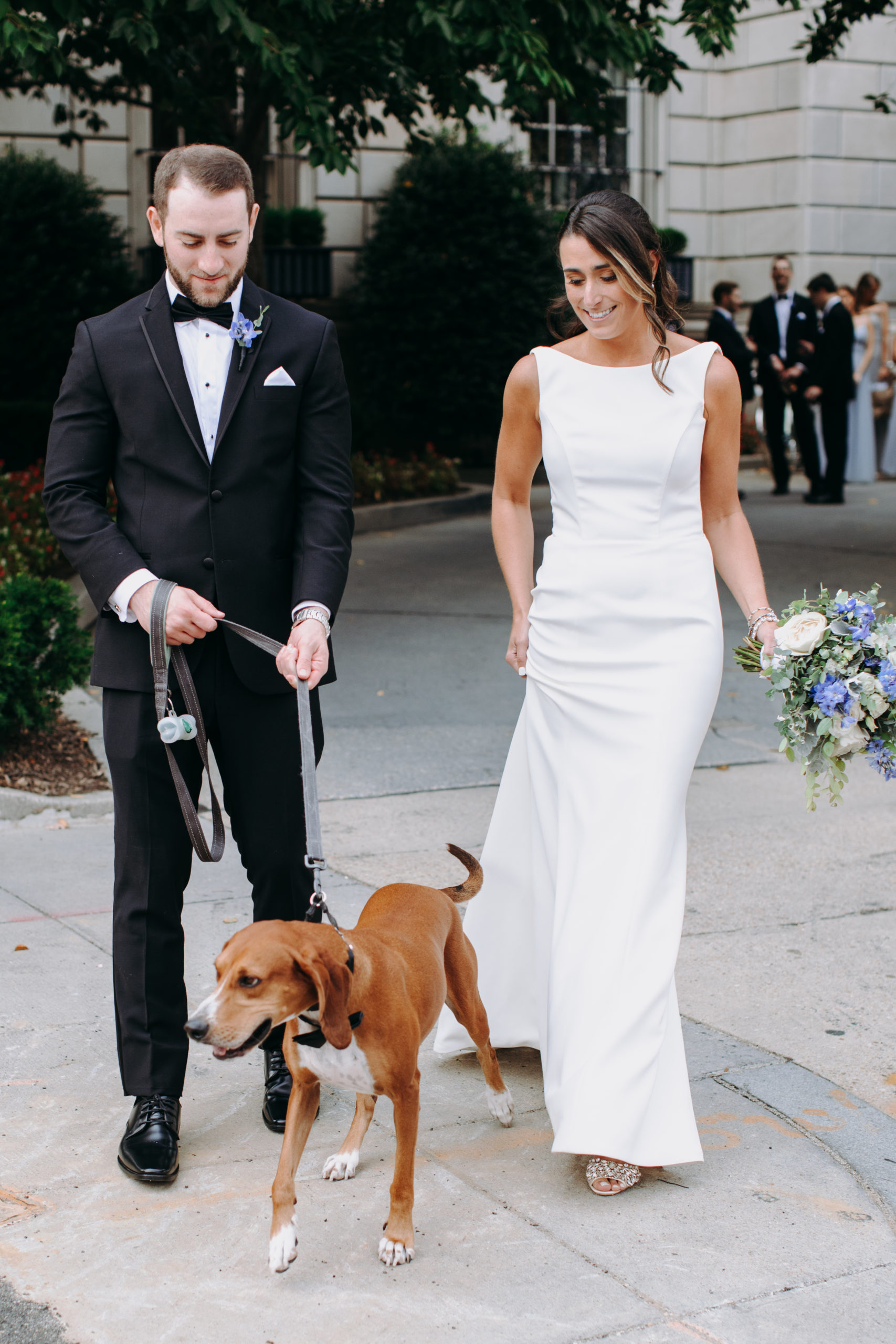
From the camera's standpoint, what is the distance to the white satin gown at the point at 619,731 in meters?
3.34

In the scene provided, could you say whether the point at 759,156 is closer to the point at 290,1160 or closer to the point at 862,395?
the point at 862,395

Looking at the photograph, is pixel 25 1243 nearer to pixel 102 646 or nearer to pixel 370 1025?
pixel 370 1025

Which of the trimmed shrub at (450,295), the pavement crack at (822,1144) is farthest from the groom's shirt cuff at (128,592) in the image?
the trimmed shrub at (450,295)

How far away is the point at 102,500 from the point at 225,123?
9.54m

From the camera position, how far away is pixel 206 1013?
2648 millimetres

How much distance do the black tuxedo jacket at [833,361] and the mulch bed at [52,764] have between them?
992 cm

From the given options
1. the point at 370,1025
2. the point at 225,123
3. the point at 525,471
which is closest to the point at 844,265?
the point at 225,123

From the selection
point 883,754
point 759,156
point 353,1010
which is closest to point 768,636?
point 883,754

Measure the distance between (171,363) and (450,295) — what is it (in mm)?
13246

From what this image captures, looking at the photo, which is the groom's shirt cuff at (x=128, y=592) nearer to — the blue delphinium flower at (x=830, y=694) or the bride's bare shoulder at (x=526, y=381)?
the bride's bare shoulder at (x=526, y=381)

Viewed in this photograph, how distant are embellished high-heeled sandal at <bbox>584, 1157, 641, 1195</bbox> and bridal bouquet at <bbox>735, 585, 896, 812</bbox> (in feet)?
3.01

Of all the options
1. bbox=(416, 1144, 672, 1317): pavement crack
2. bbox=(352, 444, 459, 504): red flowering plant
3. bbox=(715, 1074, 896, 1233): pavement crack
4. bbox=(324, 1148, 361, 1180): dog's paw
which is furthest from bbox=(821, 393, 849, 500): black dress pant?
bbox=(324, 1148, 361, 1180): dog's paw

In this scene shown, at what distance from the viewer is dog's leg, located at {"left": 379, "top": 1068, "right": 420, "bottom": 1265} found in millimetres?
2986

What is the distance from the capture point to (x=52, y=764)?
6691 millimetres
